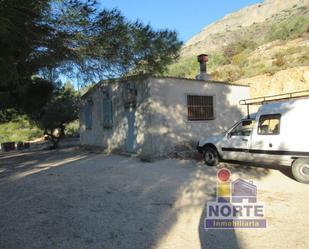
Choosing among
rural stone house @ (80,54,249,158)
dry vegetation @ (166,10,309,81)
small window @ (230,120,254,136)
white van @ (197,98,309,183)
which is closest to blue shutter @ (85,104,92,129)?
rural stone house @ (80,54,249,158)

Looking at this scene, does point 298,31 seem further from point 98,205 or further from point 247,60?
point 98,205

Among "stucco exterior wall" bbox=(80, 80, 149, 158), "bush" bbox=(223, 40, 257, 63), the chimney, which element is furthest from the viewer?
"bush" bbox=(223, 40, 257, 63)

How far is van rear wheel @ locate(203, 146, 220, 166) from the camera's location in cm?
934

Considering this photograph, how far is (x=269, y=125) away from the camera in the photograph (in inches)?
305

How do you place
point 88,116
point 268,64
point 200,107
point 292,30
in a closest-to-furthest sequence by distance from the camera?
point 200,107 → point 88,116 → point 268,64 → point 292,30

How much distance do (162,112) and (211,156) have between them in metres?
2.95

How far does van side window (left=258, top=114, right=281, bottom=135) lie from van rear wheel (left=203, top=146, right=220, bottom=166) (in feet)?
6.22

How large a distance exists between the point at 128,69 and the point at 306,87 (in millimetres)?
16654

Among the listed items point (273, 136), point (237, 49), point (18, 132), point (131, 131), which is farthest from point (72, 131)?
point (273, 136)

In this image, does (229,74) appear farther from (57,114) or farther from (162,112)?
(162,112)

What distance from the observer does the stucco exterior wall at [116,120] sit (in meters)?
11.7

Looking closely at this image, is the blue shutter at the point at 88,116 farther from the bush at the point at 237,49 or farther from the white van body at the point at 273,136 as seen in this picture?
the bush at the point at 237,49

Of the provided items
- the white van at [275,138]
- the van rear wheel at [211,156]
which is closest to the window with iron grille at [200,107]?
the van rear wheel at [211,156]

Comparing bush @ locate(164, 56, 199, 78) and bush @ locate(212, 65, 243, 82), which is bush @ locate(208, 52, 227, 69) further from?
bush @ locate(212, 65, 243, 82)
